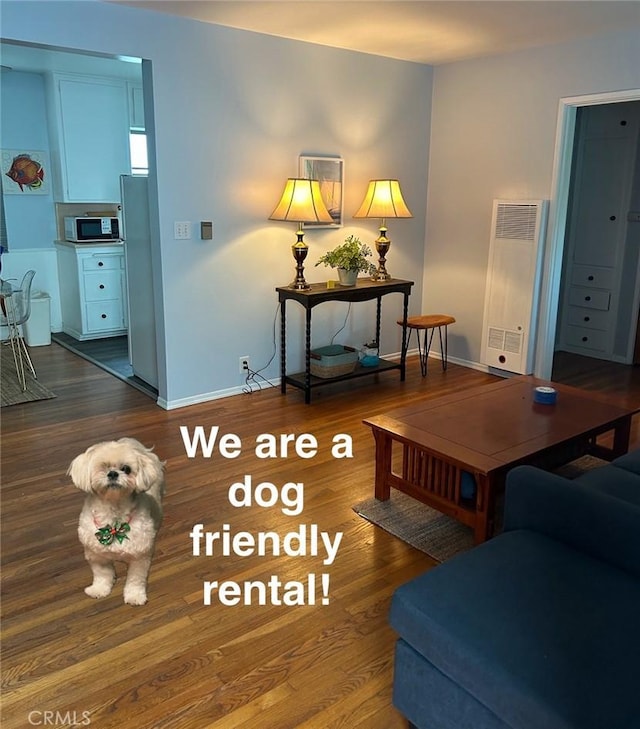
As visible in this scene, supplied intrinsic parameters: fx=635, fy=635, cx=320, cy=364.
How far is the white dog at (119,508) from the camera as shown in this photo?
1579mm

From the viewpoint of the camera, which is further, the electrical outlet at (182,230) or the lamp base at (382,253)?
the lamp base at (382,253)

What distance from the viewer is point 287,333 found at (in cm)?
478

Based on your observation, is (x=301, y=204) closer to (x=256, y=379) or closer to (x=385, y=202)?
(x=385, y=202)

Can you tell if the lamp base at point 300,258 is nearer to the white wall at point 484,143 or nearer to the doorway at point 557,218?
the white wall at point 484,143

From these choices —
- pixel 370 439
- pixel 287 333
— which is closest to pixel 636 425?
pixel 370 439

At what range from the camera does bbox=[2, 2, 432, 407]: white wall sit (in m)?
3.77

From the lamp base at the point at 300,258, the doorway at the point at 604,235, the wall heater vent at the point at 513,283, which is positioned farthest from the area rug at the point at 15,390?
the doorway at the point at 604,235

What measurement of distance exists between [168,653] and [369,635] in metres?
0.66

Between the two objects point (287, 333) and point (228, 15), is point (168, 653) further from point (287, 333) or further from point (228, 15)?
point (228, 15)

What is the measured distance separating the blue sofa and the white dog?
2.47 ft

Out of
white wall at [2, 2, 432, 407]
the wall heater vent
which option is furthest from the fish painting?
the wall heater vent

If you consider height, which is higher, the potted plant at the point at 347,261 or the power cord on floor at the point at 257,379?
the potted plant at the point at 347,261

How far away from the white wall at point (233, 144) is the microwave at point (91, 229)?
2.34m

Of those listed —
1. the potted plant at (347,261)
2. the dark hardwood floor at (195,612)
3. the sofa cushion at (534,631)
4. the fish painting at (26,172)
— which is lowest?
the dark hardwood floor at (195,612)
